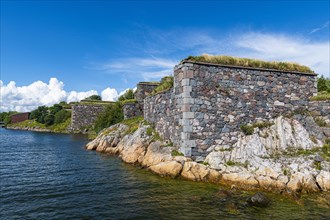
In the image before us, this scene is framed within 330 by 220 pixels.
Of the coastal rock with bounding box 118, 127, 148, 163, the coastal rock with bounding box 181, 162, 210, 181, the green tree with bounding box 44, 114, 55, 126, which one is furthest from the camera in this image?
the green tree with bounding box 44, 114, 55, 126

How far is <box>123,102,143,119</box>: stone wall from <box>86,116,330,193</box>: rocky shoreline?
1703 centimetres

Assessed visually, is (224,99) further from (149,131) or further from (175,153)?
(149,131)

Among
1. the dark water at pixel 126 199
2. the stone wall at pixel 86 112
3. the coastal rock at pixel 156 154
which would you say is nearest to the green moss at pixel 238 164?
the dark water at pixel 126 199

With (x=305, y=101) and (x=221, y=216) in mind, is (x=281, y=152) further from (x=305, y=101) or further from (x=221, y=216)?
(x=221, y=216)

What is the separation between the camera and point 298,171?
13750mm

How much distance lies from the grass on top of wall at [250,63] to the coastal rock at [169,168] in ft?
22.8

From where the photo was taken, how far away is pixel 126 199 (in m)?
11.9

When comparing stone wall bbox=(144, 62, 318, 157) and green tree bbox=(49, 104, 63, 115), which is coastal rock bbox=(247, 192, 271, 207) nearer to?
stone wall bbox=(144, 62, 318, 157)

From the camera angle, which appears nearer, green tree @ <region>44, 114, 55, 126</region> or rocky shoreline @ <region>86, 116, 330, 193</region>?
rocky shoreline @ <region>86, 116, 330, 193</region>

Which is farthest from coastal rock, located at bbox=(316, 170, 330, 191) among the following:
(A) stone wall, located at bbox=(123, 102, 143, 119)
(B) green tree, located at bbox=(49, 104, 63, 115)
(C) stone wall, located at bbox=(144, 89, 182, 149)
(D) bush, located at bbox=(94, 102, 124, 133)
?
(B) green tree, located at bbox=(49, 104, 63, 115)

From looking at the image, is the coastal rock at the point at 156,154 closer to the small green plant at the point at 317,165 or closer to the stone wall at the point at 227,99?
the stone wall at the point at 227,99

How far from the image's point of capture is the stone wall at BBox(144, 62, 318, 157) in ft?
53.3

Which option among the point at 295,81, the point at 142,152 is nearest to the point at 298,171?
the point at 295,81

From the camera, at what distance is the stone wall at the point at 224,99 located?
16250 millimetres
